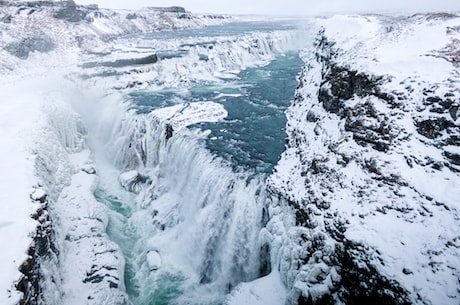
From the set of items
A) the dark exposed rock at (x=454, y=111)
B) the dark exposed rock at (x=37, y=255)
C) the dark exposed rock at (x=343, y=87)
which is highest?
the dark exposed rock at (x=454, y=111)

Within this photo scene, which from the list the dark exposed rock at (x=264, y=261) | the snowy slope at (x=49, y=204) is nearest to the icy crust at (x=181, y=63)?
the snowy slope at (x=49, y=204)

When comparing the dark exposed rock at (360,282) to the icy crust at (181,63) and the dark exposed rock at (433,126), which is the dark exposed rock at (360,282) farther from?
the icy crust at (181,63)

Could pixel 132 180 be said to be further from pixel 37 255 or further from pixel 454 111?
pixel 454 111

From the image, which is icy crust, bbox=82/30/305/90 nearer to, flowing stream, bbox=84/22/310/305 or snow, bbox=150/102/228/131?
flowing stream, bbox=84/22/310/305

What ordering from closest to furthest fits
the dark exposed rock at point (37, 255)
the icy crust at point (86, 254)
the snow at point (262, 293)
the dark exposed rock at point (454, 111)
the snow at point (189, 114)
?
the dark exposed rock at point (37, 255)
the dark exposed rock at point (454, 111)
the snow at point (262, 293)
the icy crust at point (86, 254)
the snow at point (189, 114)

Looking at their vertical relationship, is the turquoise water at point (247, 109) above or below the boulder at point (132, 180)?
above

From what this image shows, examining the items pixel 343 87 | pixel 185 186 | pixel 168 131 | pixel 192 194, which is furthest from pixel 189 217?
pixel 343 87
